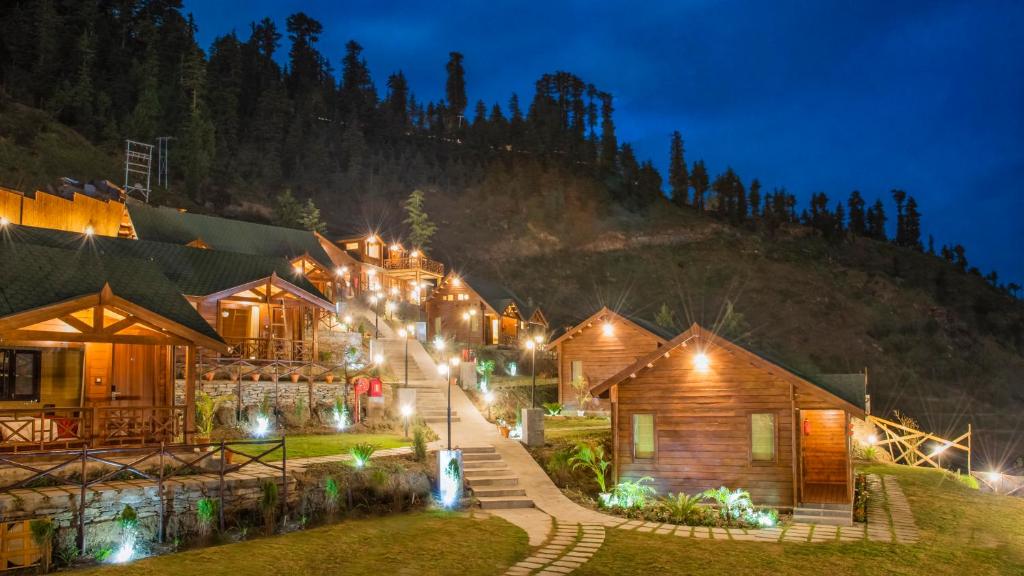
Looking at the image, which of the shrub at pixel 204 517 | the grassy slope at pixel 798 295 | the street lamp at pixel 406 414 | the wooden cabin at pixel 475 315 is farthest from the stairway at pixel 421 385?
the grassy slope at pixel 798 295

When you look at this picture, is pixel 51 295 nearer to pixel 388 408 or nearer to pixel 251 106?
pixel 388 408

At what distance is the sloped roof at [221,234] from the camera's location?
43.0 meters

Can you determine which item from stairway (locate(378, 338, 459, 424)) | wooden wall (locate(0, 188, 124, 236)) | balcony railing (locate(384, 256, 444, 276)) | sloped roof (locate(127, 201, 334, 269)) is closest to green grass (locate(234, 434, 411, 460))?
stairway (locate(378, 338, 459, 424))

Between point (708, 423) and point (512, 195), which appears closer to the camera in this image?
point (708, 423)

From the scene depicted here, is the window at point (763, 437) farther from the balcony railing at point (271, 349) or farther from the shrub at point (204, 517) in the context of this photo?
the balcony railing at point (271, 349)

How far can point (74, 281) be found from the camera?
1734cm

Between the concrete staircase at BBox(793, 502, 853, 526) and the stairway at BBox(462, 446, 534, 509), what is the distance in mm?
6527

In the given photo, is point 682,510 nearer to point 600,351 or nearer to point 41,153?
point 600,351

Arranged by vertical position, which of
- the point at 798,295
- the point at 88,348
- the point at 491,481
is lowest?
the point at 491,481

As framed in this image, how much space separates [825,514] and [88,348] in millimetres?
19727

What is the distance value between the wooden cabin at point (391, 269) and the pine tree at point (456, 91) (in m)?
62.0

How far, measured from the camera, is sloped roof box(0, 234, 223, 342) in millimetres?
16312

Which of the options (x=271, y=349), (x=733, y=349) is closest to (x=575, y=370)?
(x=271, y=349)

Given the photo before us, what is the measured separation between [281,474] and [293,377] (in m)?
11.0
